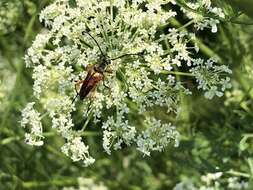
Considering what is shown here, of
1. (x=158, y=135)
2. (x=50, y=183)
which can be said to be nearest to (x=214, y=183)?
(x=50, y=183)

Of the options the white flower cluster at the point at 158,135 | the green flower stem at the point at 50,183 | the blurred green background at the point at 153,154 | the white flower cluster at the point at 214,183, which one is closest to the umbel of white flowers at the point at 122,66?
the white flower cluster at the point at 158,135

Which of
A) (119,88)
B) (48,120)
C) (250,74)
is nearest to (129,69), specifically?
(119,88)

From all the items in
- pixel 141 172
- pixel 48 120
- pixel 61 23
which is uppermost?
pixel 61 23

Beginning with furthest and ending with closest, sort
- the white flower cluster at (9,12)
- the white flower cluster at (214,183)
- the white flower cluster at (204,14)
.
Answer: the white flower cluster at (9,12), the white flower cluster at (214,183), the white flower cluster at (204,14)

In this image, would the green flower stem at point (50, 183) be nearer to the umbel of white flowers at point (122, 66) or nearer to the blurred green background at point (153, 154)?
the blurred green background at point (153, 154)

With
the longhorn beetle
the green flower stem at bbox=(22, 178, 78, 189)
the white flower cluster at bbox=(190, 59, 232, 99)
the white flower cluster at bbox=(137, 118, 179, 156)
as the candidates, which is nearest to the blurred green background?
the green flower stem at bbox=(22, 178, 78, 189)

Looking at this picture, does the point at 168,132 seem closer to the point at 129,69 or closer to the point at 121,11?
the point at 129,69
